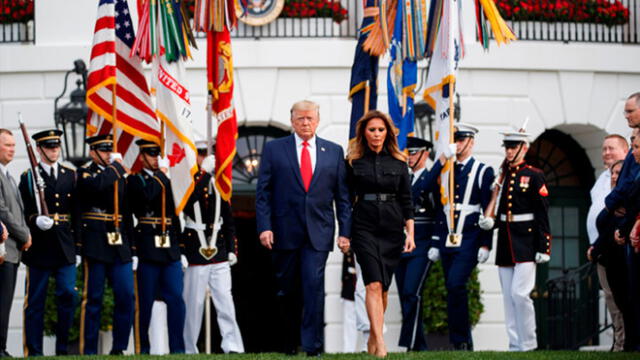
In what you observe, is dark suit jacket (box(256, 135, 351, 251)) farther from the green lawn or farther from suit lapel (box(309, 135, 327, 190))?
the green lawn

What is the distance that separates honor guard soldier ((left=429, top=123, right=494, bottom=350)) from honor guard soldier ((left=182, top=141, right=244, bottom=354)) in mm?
2284

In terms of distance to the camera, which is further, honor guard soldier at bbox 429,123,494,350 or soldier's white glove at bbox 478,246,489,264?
soldier's white glove at bbox 478,246,489,264

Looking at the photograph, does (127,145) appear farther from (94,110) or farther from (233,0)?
(233,0)

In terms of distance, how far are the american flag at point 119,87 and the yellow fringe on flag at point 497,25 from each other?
3.66 metres

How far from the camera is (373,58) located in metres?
14.9

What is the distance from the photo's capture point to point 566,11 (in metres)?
19.9

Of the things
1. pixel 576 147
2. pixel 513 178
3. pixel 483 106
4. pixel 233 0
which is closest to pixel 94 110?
pixel 233 0

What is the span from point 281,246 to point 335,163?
32.9 inches

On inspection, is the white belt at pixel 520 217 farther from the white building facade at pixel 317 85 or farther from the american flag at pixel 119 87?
the white building facade at pixel 317 85

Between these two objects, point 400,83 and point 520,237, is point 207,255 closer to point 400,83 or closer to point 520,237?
point 400,83

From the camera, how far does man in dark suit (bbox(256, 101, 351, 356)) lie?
11547 millimetres

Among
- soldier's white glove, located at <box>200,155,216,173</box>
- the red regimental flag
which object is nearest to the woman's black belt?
soldier's white glove, located at <box>200,155,216,173</box>

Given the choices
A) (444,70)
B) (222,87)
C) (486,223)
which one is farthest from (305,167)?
(444,70)

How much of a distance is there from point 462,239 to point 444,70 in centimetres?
183
